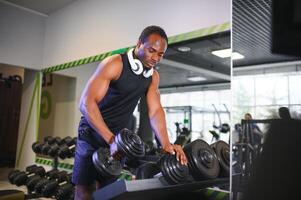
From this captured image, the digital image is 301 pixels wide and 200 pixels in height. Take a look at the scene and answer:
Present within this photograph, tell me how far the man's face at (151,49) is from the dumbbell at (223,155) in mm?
793

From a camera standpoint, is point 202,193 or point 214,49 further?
point 214,49

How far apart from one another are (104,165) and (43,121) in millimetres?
2952

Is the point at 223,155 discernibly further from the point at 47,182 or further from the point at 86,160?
the point at 47,182

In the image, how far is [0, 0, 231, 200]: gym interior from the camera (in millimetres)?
1822

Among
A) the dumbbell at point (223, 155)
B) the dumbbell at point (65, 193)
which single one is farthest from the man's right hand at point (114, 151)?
the dumbbell at point (65, 193)

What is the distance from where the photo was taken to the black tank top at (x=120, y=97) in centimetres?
208

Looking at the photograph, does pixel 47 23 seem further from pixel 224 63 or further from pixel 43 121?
pixel 224 63

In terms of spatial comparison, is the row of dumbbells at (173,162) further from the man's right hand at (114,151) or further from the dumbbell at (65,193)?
the dumbbell at (65,193)

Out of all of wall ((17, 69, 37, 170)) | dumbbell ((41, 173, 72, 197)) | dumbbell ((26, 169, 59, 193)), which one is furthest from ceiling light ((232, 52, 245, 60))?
wall ((17, 69, 37, 170))

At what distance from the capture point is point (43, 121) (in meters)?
4.39

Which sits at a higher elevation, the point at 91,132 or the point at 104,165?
the point at 91,132

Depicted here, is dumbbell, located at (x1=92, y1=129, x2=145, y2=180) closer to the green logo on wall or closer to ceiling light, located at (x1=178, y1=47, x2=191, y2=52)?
ceiling light, located at (x1=178, y1=47, x2=191, y2=52)

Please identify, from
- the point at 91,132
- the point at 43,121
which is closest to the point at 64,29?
the point at 43,121

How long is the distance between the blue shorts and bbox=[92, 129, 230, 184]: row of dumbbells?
0.26 metres
